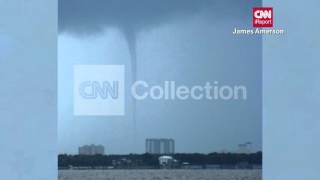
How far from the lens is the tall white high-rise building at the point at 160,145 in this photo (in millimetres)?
6641

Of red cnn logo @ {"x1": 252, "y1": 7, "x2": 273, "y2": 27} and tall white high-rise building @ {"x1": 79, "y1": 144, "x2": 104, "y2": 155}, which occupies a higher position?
red cnn logo @ {"x1": 252, "y1": 7, "x2": 273, "y2": 27}

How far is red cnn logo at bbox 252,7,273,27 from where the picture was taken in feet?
21.9

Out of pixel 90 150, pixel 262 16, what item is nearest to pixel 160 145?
pixel 90 150

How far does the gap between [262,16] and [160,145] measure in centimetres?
167

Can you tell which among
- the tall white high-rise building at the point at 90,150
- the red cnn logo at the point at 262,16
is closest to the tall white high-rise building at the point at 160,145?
the tall white high-rise building at the point at 90,150

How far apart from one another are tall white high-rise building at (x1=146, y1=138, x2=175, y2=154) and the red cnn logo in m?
1.48

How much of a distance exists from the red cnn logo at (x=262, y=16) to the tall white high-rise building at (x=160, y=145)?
148 centimetres

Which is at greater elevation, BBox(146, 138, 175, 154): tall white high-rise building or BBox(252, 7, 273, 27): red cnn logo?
BBox(252, 7, 273, 27): red cnn logo

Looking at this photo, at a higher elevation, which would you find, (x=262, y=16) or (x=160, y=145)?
(x=262, y=16)

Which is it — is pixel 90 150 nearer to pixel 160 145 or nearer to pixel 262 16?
pixel 160 145

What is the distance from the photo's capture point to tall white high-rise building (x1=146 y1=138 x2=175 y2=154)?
664 centimetres

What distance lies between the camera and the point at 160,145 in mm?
6648

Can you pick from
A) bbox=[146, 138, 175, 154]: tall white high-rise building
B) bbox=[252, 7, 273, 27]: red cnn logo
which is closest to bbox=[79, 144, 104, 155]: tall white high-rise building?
bbox=[146, 138, 175, 154]: tall white high-rise building

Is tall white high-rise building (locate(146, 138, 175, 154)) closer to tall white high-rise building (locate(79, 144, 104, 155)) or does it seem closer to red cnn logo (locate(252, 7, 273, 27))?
tall white high-rise building (locate(79, 144, 104, 155))
